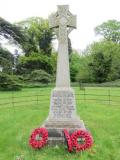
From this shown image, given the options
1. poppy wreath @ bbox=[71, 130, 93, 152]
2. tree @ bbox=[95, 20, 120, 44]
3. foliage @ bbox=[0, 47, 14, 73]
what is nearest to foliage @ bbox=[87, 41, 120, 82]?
tree @ bbox=[95, 20, 120, 44]

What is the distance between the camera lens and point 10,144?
36.9 ft

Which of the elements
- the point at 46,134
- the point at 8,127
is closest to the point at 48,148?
the point at 46,134

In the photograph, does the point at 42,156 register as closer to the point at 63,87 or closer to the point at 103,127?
the point at 63,87

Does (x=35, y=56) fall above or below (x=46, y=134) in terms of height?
above

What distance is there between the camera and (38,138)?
10.4 m

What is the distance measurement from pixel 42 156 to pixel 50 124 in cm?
174

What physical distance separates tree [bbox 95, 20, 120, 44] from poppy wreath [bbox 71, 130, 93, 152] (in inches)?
2191

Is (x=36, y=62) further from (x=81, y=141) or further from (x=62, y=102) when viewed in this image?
(x=81, y=141)

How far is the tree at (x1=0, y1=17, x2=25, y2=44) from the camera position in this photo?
121 ft

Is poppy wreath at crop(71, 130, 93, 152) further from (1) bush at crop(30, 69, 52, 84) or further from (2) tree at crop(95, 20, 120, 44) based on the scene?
(2) tree at crop(95, 20, 120, 44)

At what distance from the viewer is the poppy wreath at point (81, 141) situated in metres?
9.69

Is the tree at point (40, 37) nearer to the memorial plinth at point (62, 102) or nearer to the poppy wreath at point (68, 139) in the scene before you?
the memorial plinth at point (62, 102)

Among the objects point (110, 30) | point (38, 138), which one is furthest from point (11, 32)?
point (110, 30)

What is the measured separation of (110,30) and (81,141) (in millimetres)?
56837
